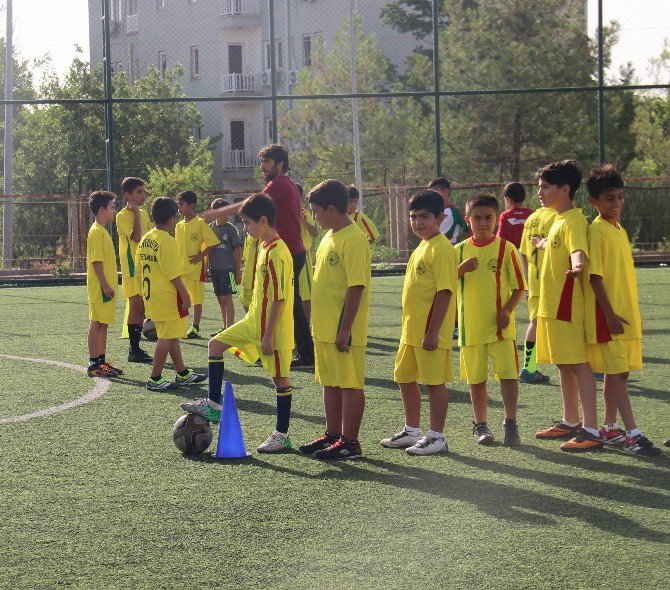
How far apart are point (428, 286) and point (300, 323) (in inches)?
153

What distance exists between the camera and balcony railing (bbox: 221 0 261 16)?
37.3 m

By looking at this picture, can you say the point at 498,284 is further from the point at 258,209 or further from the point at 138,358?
the point at 138,358

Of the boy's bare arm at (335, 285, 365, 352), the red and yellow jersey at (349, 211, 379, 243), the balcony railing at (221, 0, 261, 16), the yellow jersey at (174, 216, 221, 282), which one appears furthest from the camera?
the balcony railing at (221, 0, 261, 16)

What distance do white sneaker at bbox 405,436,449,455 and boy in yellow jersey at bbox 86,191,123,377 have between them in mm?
4048

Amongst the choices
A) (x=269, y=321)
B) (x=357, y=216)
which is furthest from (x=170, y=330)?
(x=357, y=216)

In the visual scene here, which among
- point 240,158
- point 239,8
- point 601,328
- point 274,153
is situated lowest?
point 601,328

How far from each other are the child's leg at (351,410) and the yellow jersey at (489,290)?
87cm

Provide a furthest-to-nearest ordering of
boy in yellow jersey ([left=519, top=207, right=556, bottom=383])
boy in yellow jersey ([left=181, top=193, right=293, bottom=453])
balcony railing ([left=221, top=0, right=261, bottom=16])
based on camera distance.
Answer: balcony railing ([left=221, top=0, right=261, bottom=16]) → boy in yellow jersey ([left=519, top=207, right=556, bottom=383]) → boy in yellow jersey ([left=181, top=193, right=293, bottom=453])

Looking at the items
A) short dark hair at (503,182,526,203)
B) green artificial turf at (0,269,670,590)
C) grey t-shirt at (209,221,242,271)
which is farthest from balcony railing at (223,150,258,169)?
green artificial turf at (0,269,670,590)

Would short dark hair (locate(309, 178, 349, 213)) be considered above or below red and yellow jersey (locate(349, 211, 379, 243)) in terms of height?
above

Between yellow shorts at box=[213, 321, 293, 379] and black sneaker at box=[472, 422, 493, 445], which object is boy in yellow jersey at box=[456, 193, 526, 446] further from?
yellow shorts at box=[213, 321, 293, 379]

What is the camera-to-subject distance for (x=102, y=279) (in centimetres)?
982

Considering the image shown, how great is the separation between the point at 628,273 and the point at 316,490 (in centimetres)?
226

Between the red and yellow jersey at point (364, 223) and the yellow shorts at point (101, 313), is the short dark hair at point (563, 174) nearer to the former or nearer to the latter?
the yellow shorts at point (101, 313)
